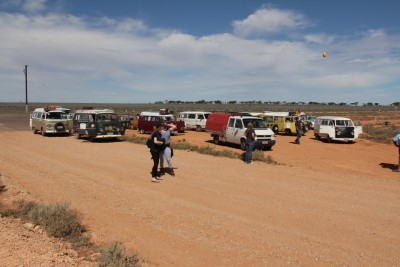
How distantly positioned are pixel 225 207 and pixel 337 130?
19.0m

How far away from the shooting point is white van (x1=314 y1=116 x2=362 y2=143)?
25094mm

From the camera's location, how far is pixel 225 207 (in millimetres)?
8602

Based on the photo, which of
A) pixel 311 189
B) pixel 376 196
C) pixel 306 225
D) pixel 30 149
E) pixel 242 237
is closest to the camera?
pixel 242 237

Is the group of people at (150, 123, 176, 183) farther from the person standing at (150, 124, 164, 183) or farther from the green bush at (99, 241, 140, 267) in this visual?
the green bush at (99, 241, 140, 267)

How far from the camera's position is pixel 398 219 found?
7.89m

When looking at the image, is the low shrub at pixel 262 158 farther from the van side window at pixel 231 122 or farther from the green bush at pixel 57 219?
the green bush at pixel 57 219

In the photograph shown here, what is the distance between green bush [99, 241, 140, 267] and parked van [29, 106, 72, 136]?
23265 mm

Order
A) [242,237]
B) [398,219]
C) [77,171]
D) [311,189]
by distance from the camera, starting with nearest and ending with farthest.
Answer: [242,237]
[398,219]
[311,189]
[77,171]

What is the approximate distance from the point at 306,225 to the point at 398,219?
226 centimetres

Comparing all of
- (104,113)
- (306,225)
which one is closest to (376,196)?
(306,225)

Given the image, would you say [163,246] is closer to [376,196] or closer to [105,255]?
[105,255]

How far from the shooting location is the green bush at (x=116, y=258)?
17.6 ft

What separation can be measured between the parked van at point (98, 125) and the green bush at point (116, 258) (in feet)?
59.0

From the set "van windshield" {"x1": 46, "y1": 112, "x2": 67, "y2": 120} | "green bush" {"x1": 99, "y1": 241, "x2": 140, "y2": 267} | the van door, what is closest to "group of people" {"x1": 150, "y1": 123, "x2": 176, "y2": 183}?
"green bush" {"x1": 99, "y1": 241, "x2": 140, "y2": 267}
